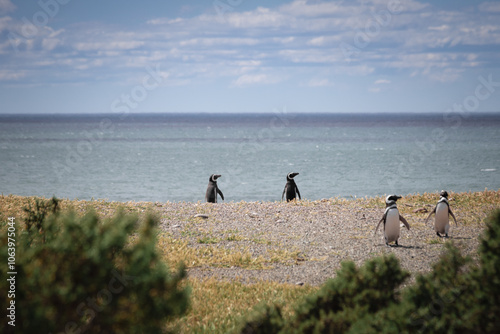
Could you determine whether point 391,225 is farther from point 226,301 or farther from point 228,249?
point 226,301

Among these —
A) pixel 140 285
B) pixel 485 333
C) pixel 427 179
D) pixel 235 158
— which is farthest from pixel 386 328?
pixel 235 158

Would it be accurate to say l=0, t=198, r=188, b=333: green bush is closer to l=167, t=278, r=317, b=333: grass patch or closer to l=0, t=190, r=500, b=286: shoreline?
l=167, t=278, r=317, b=333: grass patch

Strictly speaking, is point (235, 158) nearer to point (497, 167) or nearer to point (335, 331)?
point (497, 167)

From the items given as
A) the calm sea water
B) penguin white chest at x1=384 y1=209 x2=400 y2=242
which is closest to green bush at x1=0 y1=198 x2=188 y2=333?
penguin white chest at x1=384 y1=209 x2=400 y2=242

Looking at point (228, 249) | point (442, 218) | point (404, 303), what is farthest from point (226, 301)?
point (442, 218)

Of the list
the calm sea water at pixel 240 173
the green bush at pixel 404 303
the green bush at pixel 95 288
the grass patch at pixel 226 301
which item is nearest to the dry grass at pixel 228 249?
the grass patch at pixel 226 301

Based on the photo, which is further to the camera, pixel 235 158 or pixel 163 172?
pixel 235 158

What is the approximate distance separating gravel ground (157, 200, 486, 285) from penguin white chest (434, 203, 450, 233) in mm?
310

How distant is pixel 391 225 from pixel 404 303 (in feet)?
24.1

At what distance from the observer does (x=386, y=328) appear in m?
4.92

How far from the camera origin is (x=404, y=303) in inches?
209

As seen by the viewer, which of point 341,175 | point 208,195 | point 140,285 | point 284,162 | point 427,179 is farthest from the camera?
point 284,162

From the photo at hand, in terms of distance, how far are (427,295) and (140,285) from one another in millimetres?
3182

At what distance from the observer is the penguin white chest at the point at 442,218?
1312 centimetres
